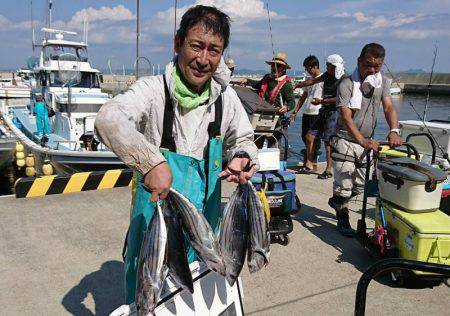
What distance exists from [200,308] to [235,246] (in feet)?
1.04

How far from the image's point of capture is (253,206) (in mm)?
1875

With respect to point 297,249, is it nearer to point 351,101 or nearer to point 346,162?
point 346,162

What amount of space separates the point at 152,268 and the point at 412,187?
108 inches

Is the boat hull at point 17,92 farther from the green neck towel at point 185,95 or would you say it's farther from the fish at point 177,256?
the fish at point 177,256

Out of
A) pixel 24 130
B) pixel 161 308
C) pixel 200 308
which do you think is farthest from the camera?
pixel 24 130

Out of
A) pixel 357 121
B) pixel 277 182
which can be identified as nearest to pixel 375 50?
pixel 357 121

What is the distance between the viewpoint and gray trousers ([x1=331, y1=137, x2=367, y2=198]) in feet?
14.5

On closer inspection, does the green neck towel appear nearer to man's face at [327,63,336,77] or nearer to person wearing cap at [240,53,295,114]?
person wearing cap at [240,53,295,114]

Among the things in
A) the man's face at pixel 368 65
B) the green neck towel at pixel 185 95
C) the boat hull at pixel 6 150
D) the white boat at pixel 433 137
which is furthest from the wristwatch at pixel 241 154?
Answer: the boat hull at pixel 6 150

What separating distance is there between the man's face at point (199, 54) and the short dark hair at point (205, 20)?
0.02m

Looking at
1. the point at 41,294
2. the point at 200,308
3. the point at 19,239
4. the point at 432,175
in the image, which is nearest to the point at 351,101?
the point at 432,175

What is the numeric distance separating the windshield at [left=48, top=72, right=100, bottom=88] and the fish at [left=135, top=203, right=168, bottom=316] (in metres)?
11.6

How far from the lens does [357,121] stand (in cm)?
440

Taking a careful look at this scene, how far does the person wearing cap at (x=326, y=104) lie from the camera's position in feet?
21.4
